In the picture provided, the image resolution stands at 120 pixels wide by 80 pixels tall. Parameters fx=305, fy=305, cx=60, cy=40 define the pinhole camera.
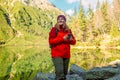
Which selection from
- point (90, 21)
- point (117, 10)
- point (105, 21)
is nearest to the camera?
point (117, 10)

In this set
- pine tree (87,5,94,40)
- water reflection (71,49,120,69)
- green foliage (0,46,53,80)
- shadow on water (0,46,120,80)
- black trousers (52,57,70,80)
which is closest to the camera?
black trousers (52,57,70,80)

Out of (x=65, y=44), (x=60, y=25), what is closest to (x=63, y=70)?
(x=65, y=44)

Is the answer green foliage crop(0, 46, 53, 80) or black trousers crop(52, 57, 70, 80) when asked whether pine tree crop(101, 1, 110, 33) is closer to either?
green foliage crop(0, 46, 53, 80)

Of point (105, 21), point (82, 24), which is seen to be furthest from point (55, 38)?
point (82, 24)

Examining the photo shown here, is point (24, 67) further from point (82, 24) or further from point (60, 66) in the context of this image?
point (82, 24)

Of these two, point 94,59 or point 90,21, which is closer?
point 94,59

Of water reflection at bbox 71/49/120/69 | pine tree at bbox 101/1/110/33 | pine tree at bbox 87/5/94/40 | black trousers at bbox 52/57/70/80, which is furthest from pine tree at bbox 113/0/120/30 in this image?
black trousers at bbox 52/57/70/80

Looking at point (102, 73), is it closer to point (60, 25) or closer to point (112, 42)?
point (60, 25)

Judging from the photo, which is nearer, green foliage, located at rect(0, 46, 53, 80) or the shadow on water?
green foliage, located at rect(0, 46, 53, 80)

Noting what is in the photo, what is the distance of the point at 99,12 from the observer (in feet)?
483

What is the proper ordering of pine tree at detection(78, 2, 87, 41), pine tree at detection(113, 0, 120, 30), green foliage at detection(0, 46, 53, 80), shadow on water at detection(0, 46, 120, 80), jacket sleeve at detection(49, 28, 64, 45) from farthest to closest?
pine tree at detection(78, 2, 87, 41)
pine tree at detection(113, 0, 120, 30)
shadow on water at detection(0, 46, 120, 80)
green foliage at detection(0, 46, 53, 80)
jacket sleeve at detection(49, 28, 64, 45)

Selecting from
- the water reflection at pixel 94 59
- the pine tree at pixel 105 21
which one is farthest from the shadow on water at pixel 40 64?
the pine tree at pixel 105 21

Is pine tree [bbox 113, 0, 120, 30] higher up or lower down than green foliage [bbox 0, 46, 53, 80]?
higher up

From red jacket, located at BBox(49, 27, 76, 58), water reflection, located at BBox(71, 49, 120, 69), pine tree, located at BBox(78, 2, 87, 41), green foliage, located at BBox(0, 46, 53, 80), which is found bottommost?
green foliage, located at BBox(0, 46, 53, 80)
